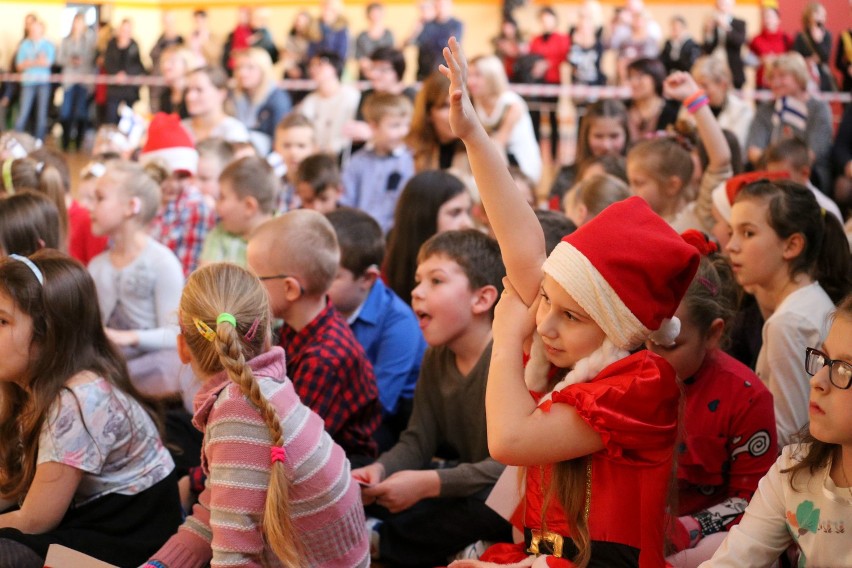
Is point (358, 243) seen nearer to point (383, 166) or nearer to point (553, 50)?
point (383, 166)

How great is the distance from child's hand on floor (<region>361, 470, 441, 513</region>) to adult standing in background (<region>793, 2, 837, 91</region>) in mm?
7489

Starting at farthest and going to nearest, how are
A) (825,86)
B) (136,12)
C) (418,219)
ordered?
(136,12)
(825,86)
(418,219)

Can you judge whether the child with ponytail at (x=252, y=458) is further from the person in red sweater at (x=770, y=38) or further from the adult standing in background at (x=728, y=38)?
the adult standing in background at (x=728, y=38)

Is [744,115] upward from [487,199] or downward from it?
downward

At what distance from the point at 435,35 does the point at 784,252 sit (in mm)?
9865

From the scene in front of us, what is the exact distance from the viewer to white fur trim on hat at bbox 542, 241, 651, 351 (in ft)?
6.17

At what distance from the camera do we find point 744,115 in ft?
24.9

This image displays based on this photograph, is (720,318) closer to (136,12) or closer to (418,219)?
(418,219)

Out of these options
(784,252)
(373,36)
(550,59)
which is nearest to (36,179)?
(784,252)

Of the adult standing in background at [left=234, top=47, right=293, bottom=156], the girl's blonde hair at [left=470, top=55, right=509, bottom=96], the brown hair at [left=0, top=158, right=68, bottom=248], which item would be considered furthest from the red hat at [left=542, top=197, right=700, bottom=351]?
the adult standing in background at [left=234, top=47, right=293, bottom=156]

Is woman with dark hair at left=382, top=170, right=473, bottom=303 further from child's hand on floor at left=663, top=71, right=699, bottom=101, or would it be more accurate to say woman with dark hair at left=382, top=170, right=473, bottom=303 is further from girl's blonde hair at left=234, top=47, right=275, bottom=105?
girl's blonde hair at left=234, top=47, right=275, bottom=105

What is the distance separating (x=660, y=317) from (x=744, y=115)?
20.1 ft

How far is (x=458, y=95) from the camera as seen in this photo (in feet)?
6.42

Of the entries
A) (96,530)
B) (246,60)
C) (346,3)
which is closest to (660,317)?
(96,530)
